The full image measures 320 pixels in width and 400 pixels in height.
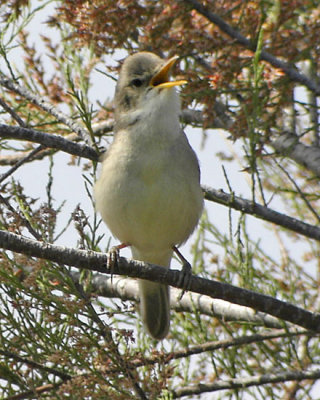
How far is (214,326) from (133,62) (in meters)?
1.78

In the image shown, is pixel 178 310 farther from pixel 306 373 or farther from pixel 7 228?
pixel 7 228

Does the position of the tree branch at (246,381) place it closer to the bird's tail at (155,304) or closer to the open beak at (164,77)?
the bird's tail at (155,304)

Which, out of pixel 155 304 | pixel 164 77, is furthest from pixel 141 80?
pixel 155 304

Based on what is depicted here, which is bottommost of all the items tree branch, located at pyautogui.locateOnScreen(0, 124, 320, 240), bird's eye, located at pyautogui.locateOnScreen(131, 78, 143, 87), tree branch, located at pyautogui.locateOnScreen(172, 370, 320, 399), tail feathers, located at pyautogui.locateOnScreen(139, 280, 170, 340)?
tree branch, located at pyautogui.locateOnScreen(172, 370, 320, 399)

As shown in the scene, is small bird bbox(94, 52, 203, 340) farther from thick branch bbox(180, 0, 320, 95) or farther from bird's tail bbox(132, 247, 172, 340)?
thick branch bbox(180, 0, 320, 95)

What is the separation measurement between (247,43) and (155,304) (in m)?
1.68

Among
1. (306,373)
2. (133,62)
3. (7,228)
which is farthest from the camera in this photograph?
(133,62)

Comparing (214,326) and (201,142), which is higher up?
(201,142)

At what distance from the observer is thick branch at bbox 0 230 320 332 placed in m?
3.03

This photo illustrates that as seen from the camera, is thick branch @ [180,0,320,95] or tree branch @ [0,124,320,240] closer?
tree branch @ [0,124,320,240]

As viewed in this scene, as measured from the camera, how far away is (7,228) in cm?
344

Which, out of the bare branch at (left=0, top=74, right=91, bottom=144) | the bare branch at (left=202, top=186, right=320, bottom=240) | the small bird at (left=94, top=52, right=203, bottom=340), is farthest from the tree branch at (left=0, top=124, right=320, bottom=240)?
the bare branch at (left=0, top=74, right=91, bottom=144)

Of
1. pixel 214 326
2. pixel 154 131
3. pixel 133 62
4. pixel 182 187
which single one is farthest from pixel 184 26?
pixel 214 326

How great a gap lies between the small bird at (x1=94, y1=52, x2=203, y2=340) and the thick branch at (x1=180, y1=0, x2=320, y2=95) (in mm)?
322
